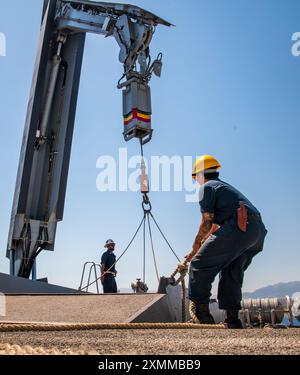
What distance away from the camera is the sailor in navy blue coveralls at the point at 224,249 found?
137 inches

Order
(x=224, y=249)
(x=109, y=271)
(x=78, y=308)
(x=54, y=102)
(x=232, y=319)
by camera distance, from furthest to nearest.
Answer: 1. (x=54, y=102)
2. (x=109, y=271)
3. (x=78, y=308)
4. (x=232, y=319)
5. (x=224, y=249)

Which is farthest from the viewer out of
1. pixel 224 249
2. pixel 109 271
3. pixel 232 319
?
pixel 109 271

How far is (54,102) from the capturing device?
10.3 metres

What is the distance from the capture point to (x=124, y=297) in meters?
4.75

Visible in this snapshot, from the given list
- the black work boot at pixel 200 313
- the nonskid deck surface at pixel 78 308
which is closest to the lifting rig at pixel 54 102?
the nonskid deck surface at pixel 78 308

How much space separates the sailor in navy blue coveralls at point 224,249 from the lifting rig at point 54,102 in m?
5.52

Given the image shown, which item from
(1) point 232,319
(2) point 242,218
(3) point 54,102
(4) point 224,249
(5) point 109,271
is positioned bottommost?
(1) point 232,319

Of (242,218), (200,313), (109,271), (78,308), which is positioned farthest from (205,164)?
(109,271)

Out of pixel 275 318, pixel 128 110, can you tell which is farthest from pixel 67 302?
pixel 128 110

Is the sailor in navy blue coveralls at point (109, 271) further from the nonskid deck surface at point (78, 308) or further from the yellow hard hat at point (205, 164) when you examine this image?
the yellow hard hat at point (205, 164)

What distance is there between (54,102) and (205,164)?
23.4ft

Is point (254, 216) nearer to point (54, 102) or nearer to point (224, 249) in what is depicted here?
point (224, 249)

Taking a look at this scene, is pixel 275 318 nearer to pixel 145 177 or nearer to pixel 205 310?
pixel 205 310

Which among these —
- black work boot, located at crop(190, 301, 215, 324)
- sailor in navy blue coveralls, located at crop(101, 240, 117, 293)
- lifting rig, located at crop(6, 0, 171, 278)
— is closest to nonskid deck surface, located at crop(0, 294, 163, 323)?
black work boot, located at crop(190, 301, 215, 324)
